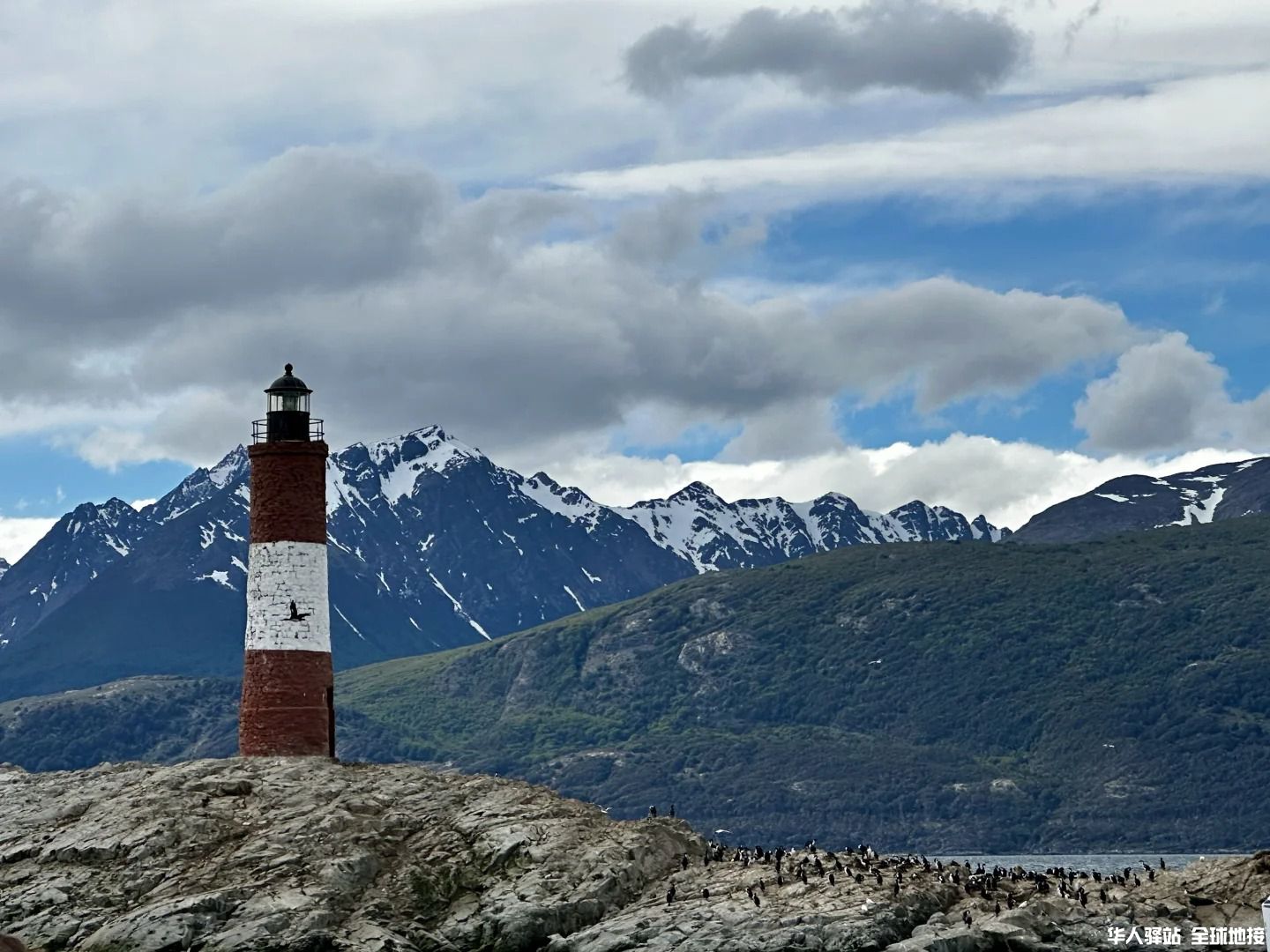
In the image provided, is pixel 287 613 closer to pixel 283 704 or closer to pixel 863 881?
pixel 283 704

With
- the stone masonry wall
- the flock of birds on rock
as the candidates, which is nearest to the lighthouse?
the stone masonry wall

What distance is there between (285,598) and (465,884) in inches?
716

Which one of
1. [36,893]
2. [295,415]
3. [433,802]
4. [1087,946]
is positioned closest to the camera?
[1087,946]

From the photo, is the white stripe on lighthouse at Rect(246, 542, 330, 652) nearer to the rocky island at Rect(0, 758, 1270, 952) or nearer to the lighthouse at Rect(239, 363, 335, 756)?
the lighthouse at Rect(239, 363, 335, 756)

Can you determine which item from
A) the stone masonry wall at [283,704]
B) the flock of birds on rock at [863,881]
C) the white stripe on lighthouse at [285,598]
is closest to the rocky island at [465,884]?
the flock of birds on rock at [863,881]

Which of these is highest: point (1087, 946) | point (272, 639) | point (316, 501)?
point (316, 501)

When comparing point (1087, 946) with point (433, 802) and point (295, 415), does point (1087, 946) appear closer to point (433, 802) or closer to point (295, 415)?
point (433, 802)

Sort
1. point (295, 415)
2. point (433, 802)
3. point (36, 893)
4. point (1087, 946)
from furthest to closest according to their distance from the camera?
point (295, 415)
point (433, 802)
point (36, 893)
point (1087, 946)

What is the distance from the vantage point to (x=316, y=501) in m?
104

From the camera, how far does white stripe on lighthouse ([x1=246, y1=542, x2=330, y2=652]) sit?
101938mm

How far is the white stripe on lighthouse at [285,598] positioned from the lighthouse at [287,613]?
4cm

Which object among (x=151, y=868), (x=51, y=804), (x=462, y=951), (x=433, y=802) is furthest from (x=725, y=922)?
(x=51, y=804)

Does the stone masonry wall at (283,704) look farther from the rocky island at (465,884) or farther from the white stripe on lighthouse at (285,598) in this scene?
the rocky island at (465,884)

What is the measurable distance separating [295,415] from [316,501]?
14.9ft
